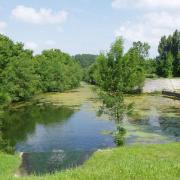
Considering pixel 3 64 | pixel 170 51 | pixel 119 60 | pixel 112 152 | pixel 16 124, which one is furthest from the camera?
pixel 170 51

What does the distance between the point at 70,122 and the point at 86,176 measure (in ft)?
125

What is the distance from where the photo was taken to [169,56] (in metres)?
122

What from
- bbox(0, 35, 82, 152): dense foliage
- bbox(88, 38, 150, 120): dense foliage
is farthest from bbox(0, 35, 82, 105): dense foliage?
bbox(88, 38, 150, 120): dense foliage

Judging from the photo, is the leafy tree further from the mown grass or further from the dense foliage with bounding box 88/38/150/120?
the mown grass

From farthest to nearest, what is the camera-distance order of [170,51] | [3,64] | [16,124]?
[170,51] → [3,64] → [16,124]

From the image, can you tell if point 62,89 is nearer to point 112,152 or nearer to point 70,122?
point 70,122

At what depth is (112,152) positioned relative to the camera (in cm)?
2428

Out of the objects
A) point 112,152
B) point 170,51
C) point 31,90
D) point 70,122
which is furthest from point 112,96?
point 170,51

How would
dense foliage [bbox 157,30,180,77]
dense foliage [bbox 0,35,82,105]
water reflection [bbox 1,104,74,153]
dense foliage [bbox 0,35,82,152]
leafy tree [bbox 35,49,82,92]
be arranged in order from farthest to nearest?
dense foliage [bbox 157,30,180,77]
leafy tree [bbox 35,49,82,92]
dense foliage [bbox 0,35,82,105]
dense foliage [bbox 0,35,82,152]
water reflection [bbox 1,104,74,153]

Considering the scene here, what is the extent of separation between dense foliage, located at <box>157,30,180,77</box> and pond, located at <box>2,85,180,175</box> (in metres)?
63.1

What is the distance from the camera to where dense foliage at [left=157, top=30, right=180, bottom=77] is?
121562 mm

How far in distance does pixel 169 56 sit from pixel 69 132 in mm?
86768

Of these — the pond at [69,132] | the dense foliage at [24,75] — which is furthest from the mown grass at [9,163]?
the dense foliage at [24,75]

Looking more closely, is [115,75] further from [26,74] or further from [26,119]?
[26,74]
